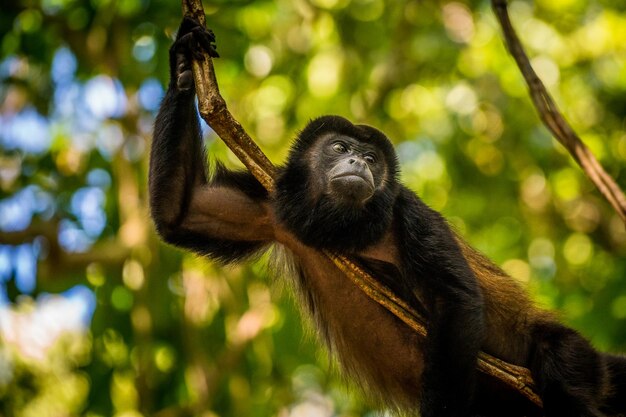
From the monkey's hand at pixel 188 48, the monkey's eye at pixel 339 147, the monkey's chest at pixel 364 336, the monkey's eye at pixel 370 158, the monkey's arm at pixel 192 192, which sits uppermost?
the monkey's hand at pixel 188 48

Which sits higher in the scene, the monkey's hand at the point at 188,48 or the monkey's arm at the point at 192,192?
the monkey's hand at the point at 188,48

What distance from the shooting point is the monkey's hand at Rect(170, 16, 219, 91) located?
409 cm

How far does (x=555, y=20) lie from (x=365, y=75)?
2294mm

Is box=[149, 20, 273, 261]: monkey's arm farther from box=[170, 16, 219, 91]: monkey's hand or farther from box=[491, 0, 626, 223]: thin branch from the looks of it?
box=[491, 0, 626, 223]: thin branch

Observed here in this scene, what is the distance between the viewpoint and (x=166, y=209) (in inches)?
181

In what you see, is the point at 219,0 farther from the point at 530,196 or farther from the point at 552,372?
the point at 530,196

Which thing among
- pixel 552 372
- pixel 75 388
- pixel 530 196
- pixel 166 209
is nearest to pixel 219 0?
pixel 166 209

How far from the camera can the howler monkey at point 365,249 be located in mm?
4188

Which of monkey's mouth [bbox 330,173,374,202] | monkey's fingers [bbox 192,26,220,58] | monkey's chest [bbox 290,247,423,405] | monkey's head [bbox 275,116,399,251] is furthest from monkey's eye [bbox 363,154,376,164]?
monkey's fingers [bbox 192,26,220,58]

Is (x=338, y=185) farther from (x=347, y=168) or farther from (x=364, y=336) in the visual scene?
(x=364, y=336)

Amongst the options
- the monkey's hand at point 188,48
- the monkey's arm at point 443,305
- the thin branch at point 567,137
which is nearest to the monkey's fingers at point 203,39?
the monkey's hand at point 188,48

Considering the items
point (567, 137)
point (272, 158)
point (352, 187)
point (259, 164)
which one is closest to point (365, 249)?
point (352, 187)

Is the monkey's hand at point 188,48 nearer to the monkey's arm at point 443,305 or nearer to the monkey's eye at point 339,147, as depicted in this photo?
the monkey's eye at point 339,147

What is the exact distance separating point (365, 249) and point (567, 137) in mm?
1235
